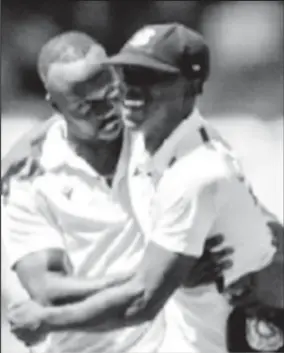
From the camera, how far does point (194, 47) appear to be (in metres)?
1.32

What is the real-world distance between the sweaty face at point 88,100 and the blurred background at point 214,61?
0.13 ft

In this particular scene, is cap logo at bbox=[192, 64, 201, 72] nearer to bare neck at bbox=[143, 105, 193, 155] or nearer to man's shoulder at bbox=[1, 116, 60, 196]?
bare neck at bbox=[143, 105, 193, 155]

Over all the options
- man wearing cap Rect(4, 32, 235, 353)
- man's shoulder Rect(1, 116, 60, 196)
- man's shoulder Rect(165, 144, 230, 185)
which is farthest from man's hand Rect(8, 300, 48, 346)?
man's shoulder Rect(165, 144, 230, 185)

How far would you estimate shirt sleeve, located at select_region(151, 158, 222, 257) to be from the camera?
1.28 meters

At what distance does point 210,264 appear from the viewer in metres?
1.34

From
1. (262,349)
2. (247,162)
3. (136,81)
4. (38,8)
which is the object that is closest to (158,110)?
(136,81)

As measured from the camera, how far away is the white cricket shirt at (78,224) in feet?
4.50

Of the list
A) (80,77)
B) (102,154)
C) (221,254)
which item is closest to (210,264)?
(221,254)

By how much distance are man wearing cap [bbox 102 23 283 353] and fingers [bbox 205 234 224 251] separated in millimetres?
11

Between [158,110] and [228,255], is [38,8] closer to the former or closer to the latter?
[158,110]

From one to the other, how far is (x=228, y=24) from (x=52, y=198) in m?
0.38

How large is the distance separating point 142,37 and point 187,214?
26 centimetres

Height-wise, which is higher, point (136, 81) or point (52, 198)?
point (136, 81)

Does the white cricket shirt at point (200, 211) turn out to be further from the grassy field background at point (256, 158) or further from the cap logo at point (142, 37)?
the cap logo at point (142, 37)
